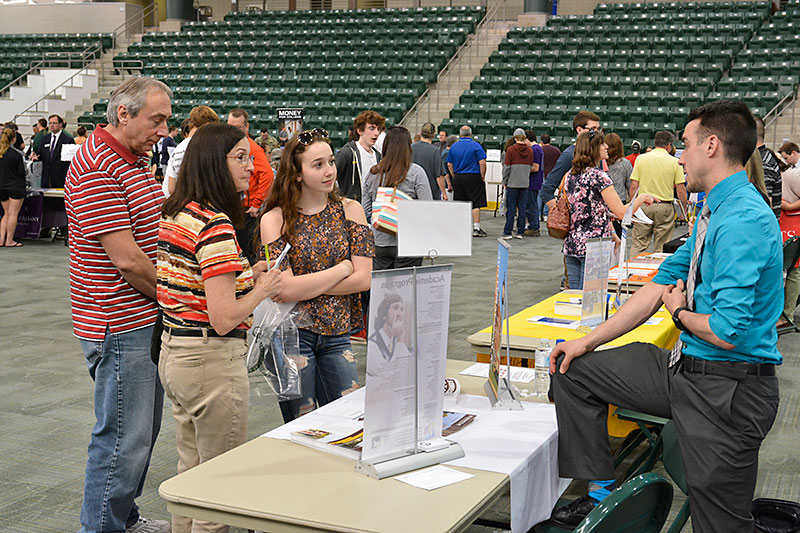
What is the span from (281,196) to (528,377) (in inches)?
42.4

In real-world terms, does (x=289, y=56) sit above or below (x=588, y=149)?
above

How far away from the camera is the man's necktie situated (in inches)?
92.3

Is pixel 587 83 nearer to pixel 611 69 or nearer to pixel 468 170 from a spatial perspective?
pixel 611 69

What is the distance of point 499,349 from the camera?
7.99 feet

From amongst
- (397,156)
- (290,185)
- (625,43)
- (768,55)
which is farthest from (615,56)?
(290,185)

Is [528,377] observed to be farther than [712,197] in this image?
Yes

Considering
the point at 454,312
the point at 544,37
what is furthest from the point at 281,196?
the point at 544,37

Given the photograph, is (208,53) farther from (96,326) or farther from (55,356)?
(96,326)

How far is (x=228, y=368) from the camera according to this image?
242 centimetres

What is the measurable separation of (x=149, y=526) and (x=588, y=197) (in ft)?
12.0

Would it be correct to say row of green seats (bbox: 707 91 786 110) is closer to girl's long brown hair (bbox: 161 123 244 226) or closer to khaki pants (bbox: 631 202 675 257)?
khaki pants (bbox: 631 202 675 257)

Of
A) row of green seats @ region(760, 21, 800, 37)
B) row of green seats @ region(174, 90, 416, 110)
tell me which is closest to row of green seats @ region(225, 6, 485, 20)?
row of green seats @ region(174, 90, 416, 110)

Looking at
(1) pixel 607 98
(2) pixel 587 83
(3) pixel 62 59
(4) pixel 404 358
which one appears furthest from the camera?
(3) pixel 62 59

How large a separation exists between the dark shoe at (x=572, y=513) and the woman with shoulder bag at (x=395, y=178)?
9.22 feet
